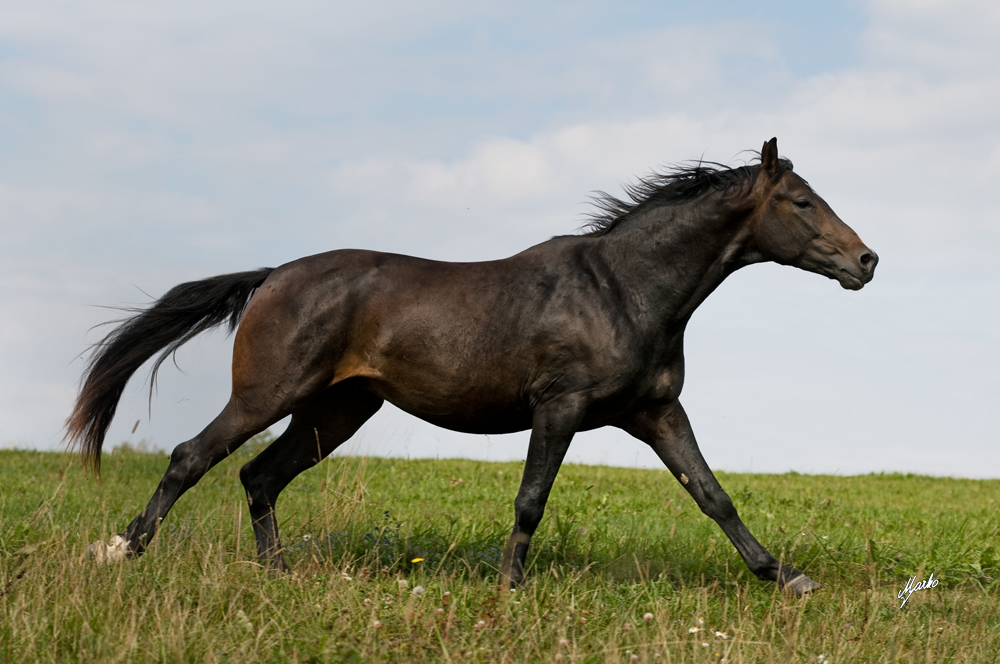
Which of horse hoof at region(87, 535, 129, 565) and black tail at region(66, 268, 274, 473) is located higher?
black tail at region(66, 268, 274, 473)

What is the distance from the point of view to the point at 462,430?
5508 mm

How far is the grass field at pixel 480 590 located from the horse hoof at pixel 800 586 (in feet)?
0.25

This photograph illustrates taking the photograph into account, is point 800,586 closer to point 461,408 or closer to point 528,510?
point 528,510

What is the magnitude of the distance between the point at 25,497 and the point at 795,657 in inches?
298

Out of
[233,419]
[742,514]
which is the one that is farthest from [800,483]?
[233,419]

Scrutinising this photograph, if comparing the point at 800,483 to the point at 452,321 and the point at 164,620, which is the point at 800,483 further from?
the point at 164,620

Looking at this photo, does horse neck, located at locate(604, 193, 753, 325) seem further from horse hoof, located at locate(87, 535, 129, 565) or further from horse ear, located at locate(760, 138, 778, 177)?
horse hoof, located at locate(87, 535, 129, 565)

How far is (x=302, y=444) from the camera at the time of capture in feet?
19.4

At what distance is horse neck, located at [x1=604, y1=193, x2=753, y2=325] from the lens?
5.26 m

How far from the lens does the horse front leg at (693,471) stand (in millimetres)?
5488

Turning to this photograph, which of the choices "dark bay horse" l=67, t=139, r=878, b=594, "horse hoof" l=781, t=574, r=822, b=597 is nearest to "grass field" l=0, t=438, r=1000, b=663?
"horse hoof" l=781, t=574, r=822, b=597

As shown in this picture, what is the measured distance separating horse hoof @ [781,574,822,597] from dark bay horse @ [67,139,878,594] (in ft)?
0.04

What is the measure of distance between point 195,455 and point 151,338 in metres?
1.13
